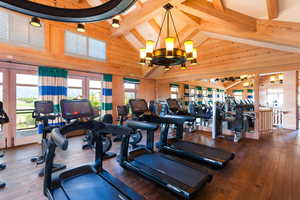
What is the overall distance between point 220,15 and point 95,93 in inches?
201

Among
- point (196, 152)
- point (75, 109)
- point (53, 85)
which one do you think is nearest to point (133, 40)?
point (53, 85)

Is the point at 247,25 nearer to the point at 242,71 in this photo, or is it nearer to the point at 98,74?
the point at 242,71

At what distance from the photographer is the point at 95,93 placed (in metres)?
5.86

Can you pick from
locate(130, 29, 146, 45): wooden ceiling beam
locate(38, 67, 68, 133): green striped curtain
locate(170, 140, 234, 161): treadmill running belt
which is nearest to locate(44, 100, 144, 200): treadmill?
locate(170, 140, 234, 161): treadmill running belt

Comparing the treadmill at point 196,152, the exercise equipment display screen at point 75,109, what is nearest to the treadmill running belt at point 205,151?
the treadmill at point 196,152

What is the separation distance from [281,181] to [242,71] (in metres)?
4.08

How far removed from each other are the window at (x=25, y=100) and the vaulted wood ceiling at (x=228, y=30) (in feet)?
8.35

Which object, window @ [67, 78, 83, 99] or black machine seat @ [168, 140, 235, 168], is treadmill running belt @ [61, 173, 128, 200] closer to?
black machine seat @ [168, 140, 235, 168]

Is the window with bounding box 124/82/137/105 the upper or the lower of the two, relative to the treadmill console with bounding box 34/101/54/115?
upper

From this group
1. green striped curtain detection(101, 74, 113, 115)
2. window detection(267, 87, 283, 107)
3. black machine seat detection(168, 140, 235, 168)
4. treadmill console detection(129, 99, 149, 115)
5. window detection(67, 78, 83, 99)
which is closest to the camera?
black machine seat detection(168, 140, 235, 168)

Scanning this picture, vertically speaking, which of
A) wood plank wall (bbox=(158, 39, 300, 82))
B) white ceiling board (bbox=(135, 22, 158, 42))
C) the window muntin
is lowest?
the window muntin

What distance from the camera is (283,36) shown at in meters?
3.46

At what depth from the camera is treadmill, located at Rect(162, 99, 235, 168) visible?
282 cm

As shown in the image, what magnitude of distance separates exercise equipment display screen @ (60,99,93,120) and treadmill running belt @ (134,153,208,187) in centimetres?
134
